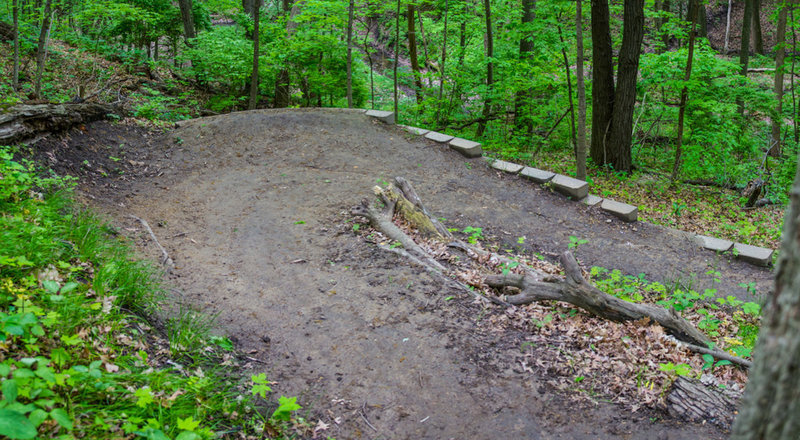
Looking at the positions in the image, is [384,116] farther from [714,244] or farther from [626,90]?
[714,244]

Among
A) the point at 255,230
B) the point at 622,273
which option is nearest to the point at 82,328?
the point at 255,230

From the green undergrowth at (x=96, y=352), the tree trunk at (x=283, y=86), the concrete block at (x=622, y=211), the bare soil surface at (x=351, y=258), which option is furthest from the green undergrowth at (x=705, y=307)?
the tree trunk at (x=283, y=86)

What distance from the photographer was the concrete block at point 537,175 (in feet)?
26.8

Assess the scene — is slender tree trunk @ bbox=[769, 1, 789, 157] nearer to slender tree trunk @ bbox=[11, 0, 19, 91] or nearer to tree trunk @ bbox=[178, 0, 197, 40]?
tree trunk @ bbox=[178, 0, 197, 40]

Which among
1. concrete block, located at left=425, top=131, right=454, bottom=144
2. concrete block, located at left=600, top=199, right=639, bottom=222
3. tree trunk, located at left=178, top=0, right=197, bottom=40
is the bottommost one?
concrete block, located at left=600, top=199, right=639, bottom=222

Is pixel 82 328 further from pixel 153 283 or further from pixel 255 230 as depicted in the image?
pixel 255 230

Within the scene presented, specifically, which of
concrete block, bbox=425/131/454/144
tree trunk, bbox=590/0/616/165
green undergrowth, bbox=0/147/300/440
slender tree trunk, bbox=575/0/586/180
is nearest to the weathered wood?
green undergrowth, bbox=0/147/300/440

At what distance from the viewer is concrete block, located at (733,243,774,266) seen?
21.5 ft

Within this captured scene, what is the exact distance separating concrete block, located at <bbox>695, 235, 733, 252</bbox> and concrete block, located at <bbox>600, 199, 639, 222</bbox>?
90cm

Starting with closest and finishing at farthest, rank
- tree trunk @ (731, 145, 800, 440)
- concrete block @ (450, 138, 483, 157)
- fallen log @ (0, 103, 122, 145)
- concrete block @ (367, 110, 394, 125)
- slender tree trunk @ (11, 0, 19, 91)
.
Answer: tree trunk @ (731, 145, 800, 440) < fallen log @ (0, 103, 122, 145) < slender tree trunk @ (11, 0, 19, 91) < concrete block @ (450, 138, 483, 157) < concrete block @ (367, 110, 394, 125)

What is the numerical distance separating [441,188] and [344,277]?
3268 millimetres

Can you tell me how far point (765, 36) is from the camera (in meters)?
26.7

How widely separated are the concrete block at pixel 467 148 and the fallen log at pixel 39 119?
20.6 ft

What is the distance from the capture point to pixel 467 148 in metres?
8.86
